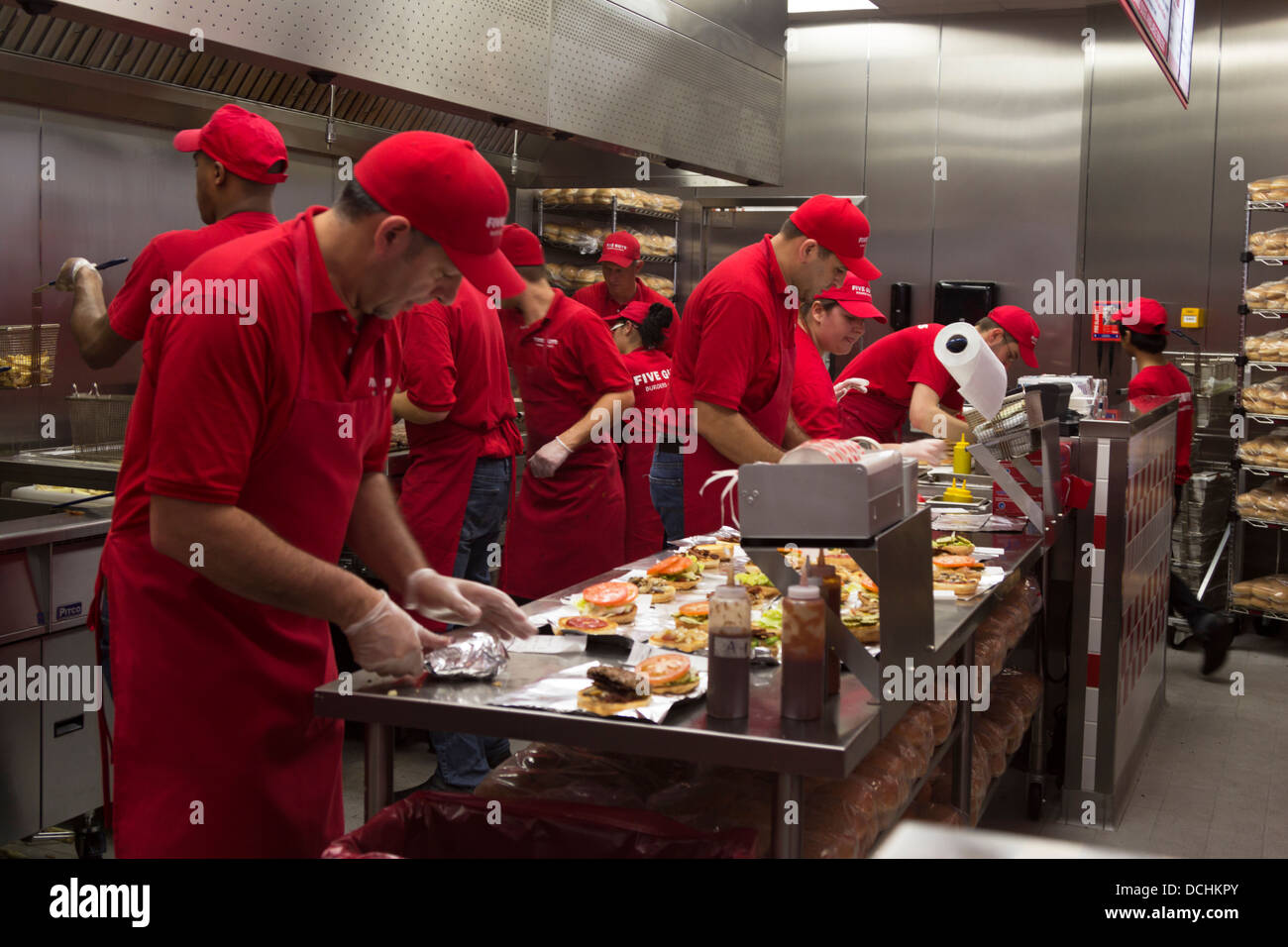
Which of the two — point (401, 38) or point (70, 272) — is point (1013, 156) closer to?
point (401, 38)

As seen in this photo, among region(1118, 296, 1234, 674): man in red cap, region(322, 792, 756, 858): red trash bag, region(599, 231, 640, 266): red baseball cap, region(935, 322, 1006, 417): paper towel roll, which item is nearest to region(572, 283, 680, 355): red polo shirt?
region(599, 231, 640, 266): red baseball cap

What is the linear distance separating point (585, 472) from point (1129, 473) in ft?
6.54

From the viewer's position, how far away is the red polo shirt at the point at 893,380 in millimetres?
4836

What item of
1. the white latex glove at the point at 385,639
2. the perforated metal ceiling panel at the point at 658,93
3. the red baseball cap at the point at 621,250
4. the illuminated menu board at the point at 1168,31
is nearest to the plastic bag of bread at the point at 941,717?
the white latex glove at the point at 385,639

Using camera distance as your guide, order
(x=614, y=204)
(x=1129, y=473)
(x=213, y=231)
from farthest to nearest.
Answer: (x=614, y=204)
(x=1129, y=473)
(x=213, y=231)

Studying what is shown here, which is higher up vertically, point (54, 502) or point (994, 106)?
point (994, 106)

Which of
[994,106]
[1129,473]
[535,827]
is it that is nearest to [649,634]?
[535,827]

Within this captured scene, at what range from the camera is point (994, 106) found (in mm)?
7973

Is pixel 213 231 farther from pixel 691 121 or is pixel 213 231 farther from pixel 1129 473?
pixel 691 121

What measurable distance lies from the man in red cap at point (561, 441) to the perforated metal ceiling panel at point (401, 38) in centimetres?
67

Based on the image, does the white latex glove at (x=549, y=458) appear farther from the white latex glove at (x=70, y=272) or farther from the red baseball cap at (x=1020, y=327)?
the red baseball cap at (x=1020, y=327)

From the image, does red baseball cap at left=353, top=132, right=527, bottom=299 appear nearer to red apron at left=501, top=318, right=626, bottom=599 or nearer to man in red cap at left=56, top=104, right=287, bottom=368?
man in red cap at left=56, top=104, right=287, bottom=368

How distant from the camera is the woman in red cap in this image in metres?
5.71

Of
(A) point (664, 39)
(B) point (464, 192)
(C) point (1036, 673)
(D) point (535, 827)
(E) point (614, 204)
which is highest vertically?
(A) point (664, 39)
